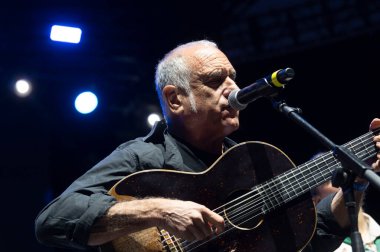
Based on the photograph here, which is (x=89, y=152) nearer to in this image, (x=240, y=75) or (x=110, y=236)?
(x=240, y=75)

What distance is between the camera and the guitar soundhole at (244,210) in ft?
8.41

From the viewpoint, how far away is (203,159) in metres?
2.97

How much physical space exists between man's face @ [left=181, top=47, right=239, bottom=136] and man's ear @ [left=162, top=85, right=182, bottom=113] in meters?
0.08

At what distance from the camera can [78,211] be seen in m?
2.39

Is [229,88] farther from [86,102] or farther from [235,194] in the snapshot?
[86,102]

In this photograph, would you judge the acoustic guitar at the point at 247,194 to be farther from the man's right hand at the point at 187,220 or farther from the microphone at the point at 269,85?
the microphone at the point at 269,85

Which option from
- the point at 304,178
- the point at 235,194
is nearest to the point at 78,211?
the point at 235,194

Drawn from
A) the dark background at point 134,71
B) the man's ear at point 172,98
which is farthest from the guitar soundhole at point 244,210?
the dark background at point 134,71

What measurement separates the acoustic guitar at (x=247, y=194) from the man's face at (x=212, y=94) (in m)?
0.25

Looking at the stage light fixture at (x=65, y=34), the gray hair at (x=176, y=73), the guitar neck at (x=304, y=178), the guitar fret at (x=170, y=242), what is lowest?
the guitar fret at (x=170, y=242)

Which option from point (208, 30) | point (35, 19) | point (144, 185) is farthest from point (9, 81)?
point (144, 185)

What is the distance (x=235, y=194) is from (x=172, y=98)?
726 millimetres

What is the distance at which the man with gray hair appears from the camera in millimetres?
2303

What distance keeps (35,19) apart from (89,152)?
70.7 inches
